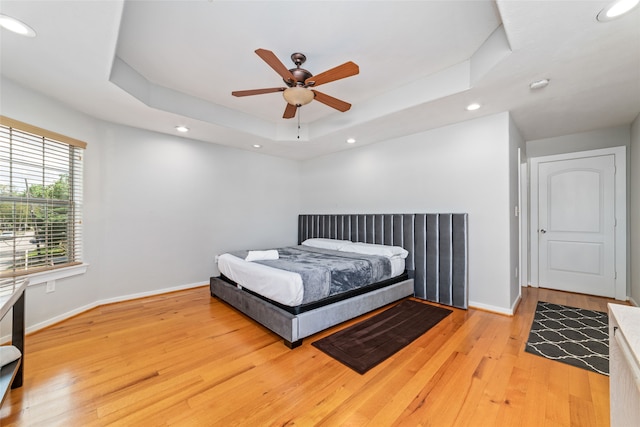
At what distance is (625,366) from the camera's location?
1.02 metres

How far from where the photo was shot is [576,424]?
1494 millimetres

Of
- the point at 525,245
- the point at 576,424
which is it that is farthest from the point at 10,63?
the point at 525,245

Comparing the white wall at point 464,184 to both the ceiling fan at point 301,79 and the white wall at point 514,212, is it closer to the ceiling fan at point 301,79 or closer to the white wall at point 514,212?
the white wall at point 514,212

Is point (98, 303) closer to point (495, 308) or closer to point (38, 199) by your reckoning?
point (38, 199)

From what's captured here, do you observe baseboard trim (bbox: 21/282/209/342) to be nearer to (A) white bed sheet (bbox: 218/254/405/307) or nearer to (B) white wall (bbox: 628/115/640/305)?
(A) white bed sheet (bbox: 218/254/405/307)

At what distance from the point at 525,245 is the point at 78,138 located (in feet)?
21.8

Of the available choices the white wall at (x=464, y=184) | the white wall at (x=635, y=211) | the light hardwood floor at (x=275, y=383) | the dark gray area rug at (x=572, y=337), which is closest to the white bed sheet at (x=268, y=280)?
the light hardwood floor at (x=275, y=383)

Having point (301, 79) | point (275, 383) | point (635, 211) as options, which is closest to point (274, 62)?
point (301, 79)

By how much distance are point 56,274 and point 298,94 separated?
128 inches

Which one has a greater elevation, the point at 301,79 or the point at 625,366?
the point at 301,79

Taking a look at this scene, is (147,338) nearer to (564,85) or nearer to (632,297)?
(564,85)

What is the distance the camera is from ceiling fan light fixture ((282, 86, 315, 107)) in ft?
7.77

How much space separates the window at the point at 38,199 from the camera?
2.45m

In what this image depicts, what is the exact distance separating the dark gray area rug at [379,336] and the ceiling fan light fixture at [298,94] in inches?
90.9
